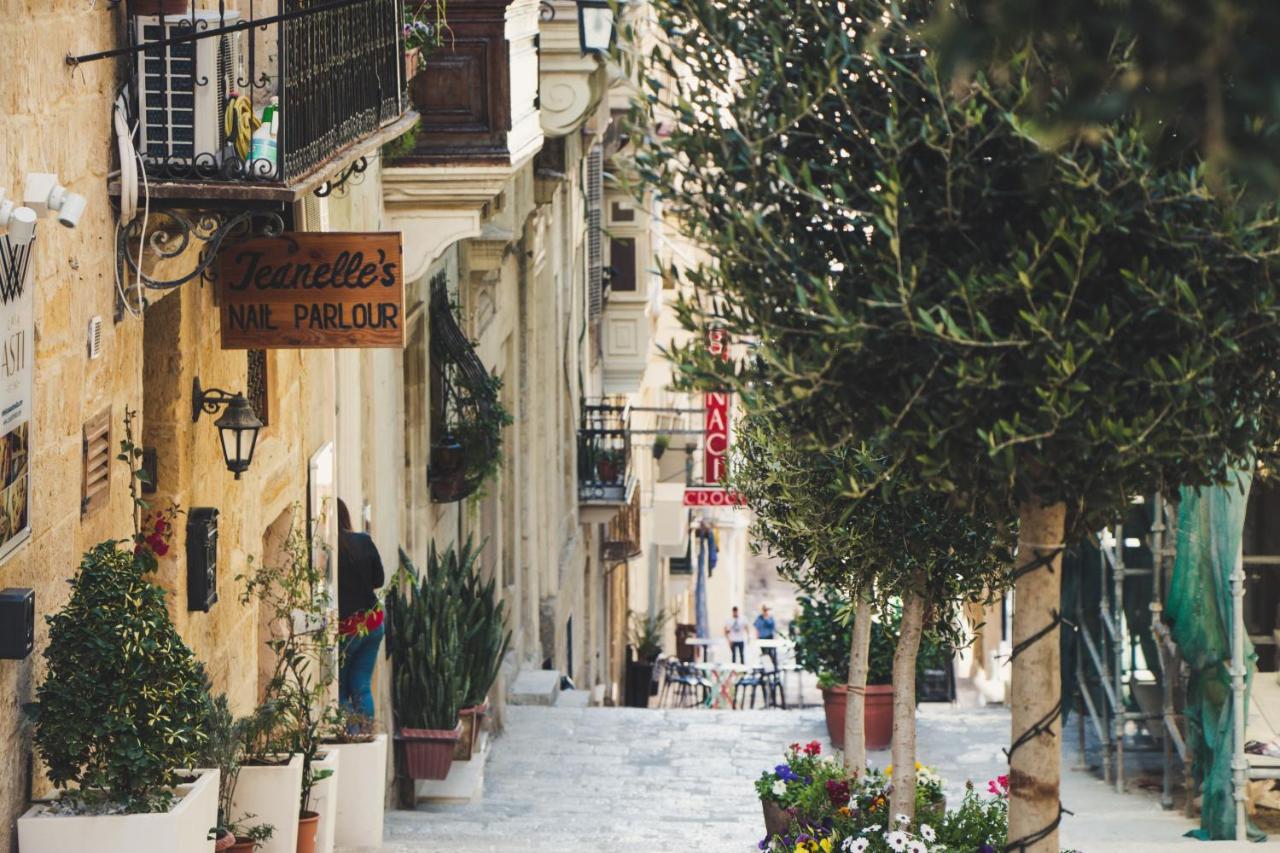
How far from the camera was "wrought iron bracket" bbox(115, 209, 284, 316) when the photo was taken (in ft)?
23.9

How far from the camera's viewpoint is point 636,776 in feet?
54.4

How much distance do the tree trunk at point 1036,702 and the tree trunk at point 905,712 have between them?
2986 mm

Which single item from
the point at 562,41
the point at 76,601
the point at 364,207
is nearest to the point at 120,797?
the point at 76,601

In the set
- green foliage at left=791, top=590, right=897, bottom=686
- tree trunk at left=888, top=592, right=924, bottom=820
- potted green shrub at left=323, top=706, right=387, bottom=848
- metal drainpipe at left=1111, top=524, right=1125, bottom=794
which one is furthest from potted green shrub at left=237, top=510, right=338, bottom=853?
green foliage at left=791, top=590, right=897, bottom=686

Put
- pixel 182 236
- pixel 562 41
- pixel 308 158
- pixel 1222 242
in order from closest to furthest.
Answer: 1. pixel 1222 242
2. pixel 182 236
3. pixel 308 158
4. pixel 562 41

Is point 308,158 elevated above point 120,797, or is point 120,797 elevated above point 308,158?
point 308,158

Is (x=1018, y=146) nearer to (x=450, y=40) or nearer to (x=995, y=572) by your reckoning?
(x=995, y=572)

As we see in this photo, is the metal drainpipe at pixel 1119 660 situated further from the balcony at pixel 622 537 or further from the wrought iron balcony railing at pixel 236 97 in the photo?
the balcony at pixel 622 537

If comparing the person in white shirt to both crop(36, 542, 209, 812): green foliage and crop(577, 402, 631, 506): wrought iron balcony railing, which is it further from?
crop(36, 542, 209, 812): green foliage

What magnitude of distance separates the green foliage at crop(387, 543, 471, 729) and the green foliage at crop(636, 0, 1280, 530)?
8.36m

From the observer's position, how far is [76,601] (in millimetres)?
6230

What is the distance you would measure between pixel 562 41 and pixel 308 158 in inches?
349

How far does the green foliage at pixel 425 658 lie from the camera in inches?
570

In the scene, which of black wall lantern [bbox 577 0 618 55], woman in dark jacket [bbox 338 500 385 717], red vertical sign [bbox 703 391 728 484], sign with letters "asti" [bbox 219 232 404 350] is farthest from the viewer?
red vertical sign [bbox 703 391 728 484]
